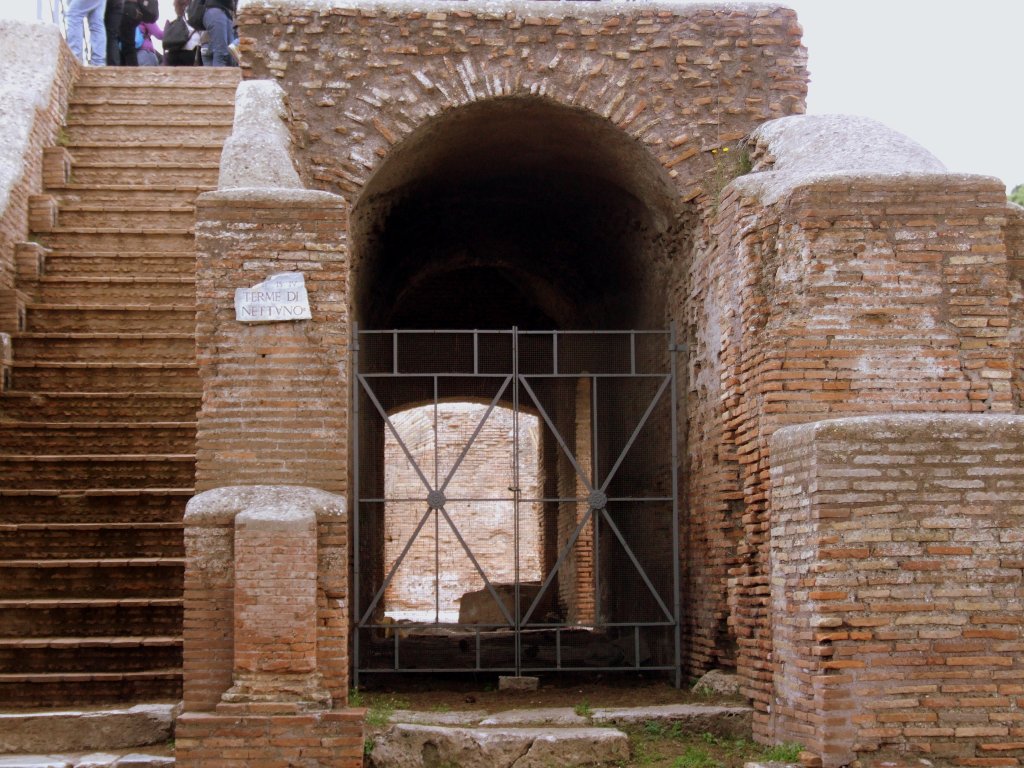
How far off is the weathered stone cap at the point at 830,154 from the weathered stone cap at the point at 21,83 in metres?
5.84

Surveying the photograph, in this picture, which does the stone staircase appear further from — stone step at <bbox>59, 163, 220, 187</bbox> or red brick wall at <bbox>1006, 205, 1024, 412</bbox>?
red brick wall at <bbox>1006, 205, 1024, 412</bbox>

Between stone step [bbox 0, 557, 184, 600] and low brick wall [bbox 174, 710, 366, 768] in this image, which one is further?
stone step [bbox 0, 557, 184, 600]

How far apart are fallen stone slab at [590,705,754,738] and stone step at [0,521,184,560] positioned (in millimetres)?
2876

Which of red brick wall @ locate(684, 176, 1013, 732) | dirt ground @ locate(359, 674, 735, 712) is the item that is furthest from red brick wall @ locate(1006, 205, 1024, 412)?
dirt ground @ locate(359, 674, 735, 712)

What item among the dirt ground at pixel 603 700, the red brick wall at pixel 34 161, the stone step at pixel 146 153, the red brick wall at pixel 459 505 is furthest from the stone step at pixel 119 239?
the red brick wall at pixel 459 505

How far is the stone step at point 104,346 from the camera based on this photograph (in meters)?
9.34

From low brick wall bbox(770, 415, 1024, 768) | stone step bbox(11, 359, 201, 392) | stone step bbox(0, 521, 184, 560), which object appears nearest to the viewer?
low brick wall bbox(770, 415, 1024, 768)

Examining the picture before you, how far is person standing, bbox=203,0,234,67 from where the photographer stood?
43.5 ft

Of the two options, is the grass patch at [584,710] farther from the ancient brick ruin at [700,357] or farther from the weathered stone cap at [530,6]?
the weathered stone cap at [530,6]

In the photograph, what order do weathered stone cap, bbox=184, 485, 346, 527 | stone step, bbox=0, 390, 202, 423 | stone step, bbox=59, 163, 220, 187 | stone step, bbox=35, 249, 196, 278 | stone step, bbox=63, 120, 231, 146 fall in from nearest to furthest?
weathered stone cap, bbox=184, 485, 346, 527
stone step, bbox=0, 390, 202, 423
stone step, bbox=35, 249, 196, 278
stone step, bbox=59, 163, 220, 187
stone step, bbox=63, 120, 231, 146

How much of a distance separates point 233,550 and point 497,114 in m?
3.59

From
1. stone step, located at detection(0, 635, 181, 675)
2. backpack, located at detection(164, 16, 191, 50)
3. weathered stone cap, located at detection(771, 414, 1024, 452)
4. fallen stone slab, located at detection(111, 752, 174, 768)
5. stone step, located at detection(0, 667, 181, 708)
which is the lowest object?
fallen stone slab, located at detection(111, 752, 174, 768)

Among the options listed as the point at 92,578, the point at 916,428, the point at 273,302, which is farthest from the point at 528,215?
the point at 916,428

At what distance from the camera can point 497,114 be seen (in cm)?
851
